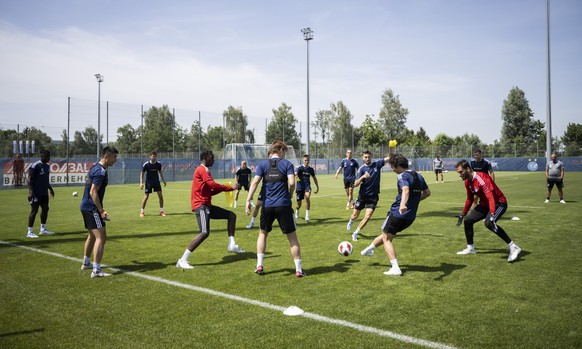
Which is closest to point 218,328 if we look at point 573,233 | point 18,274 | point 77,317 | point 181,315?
point 181,315

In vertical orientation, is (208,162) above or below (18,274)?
above

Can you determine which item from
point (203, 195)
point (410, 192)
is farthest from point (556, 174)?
point (203, 195)

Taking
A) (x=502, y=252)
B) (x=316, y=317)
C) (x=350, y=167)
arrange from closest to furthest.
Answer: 1. (x=316, y=317)
2. (x=502, y=252)
3. (x=350, y=167)

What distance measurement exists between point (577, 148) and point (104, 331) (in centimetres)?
6248

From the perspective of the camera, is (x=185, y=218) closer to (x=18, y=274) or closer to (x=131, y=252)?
(x=131, y=252)

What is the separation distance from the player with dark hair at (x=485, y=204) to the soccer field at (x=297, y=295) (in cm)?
35

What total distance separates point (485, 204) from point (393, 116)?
94.2 meters

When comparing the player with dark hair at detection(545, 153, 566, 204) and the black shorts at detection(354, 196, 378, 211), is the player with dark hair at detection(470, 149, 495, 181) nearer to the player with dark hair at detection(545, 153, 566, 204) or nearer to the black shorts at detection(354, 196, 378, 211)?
the black shorts at detection(354, 196, 378, 211)

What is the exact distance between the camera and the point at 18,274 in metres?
7.22

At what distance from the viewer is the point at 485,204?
8461 millimetres

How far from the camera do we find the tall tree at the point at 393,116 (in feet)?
325

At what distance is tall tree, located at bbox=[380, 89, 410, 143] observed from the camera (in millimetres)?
99062

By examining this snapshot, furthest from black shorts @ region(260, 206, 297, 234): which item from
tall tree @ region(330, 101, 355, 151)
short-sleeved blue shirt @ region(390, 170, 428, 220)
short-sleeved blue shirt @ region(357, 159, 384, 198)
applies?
tall tree @ region(330, 101, 355, 151)

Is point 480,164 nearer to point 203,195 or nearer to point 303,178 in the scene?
point 303,178
